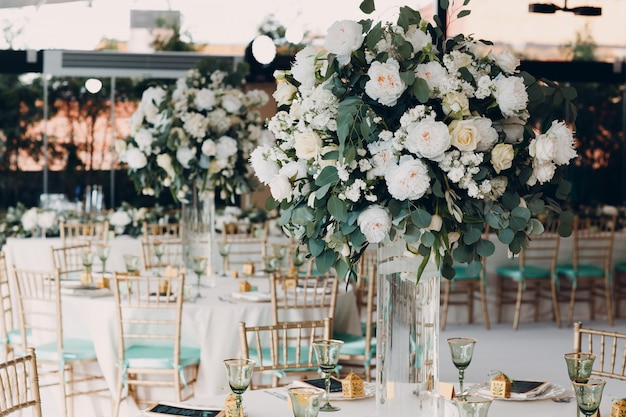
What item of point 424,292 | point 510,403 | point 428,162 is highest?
point 428,162

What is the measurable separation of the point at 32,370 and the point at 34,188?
910 centimetres

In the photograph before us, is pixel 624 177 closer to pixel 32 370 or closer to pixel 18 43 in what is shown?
pixel 18 43

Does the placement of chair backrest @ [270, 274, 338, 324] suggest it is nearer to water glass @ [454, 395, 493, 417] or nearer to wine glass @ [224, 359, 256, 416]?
wine glass @ [224, 359, 256, 416]

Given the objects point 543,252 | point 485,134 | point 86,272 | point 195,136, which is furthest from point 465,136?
point 543,252

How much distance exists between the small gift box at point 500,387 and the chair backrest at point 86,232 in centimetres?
582

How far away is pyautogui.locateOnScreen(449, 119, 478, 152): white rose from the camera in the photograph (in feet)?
8.77

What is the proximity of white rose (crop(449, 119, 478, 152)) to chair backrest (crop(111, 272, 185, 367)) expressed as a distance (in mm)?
2767

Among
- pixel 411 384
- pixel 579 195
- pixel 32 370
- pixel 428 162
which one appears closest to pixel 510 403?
pixel 411 384

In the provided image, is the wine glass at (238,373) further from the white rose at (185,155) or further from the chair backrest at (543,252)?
the chair backrest at (543,252)

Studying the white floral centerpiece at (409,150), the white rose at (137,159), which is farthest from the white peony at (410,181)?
the white rose at (137,159)

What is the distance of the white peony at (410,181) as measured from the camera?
2.62 m

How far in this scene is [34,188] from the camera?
12055mm

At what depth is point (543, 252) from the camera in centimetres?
978

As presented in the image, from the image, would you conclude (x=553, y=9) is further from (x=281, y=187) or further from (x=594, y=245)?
(x=281, y=187)
